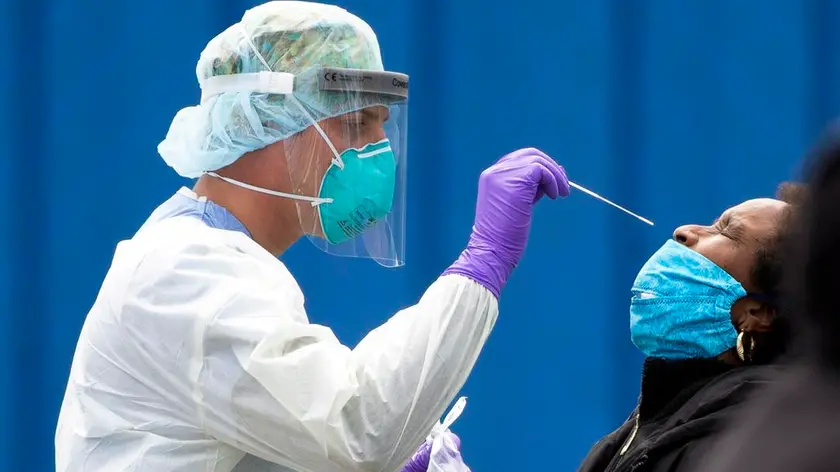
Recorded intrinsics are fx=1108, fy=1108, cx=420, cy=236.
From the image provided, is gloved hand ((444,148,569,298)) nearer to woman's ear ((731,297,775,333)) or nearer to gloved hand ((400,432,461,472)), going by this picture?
woman's ear ((731,297,775,333))

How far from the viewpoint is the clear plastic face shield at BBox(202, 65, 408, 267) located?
155 cm

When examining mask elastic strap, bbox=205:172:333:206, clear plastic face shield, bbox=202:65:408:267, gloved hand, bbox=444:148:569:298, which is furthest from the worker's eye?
gloved hand, bbox=444:148:569:298

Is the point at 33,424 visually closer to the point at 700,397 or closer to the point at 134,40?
the point at 134,40

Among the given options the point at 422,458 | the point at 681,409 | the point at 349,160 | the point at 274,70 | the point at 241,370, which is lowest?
the point at 422,458

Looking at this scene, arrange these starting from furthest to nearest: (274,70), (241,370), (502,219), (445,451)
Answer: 1. (445,451)
2. (274,70)
3. (502,219)
4. (241,370)

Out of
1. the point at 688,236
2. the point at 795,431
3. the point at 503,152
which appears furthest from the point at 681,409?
the point at 503,152

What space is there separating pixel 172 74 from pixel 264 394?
1.44 m

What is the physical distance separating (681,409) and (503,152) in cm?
111

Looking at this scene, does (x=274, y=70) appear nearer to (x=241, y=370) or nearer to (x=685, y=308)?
(x=241, y=370)

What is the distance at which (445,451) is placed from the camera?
1698 mm

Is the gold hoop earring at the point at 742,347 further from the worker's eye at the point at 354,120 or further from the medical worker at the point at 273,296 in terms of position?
the worker's eye at the point at 354,120

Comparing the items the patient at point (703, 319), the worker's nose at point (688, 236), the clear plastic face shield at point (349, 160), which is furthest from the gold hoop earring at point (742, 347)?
the clear plastic face shield at point (349, 160)

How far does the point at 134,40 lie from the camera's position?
257 cm

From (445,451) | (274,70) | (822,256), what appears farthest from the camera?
(445,451)
